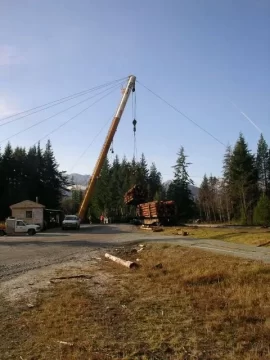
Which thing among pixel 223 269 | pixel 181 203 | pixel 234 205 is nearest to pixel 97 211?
pixel 181 203

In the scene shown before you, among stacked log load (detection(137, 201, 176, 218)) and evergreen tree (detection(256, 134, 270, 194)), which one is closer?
stacked log load (detection(137, 201, 176, 218))

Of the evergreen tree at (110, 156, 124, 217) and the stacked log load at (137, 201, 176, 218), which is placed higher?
the evergreen tree at (110, 156, 124, 217)

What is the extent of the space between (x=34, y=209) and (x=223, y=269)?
142ft

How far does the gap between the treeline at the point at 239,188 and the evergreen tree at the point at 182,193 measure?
3400mm

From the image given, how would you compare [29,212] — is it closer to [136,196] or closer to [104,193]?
[136,196]

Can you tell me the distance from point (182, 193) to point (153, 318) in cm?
8188

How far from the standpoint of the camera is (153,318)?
8164 mm

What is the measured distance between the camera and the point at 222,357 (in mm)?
6156

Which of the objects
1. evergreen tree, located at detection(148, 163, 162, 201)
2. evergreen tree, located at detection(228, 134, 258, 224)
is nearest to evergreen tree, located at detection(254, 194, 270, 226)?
evergreen tree, located at detection(228, 134, 258, 224)

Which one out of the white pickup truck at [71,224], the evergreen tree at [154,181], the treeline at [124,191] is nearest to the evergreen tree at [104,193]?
the treeline at [124,191]

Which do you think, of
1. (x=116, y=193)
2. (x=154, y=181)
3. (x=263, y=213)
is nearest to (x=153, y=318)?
(x=263, y=213)

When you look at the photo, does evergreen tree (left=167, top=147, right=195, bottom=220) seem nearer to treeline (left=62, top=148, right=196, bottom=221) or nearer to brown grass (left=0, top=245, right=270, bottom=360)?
treeline (left=62, top=148, right=196, bottom=221)

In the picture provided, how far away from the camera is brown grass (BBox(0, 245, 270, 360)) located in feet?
21.1

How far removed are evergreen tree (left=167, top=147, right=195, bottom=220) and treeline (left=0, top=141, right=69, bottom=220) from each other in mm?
26388
